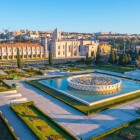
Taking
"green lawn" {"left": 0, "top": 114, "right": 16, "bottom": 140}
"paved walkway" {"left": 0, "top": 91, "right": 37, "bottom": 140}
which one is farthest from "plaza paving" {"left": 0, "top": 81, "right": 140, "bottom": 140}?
"green lawn" {"left": 0, "top": 114, "right": 16, "bottom": 140}

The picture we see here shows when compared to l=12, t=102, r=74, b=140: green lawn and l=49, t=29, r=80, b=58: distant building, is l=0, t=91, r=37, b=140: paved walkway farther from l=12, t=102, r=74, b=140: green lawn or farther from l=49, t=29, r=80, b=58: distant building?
l=49, t=29, r=80, b=58: distant building

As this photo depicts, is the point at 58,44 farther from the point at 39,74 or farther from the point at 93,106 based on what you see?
the point at 93,106

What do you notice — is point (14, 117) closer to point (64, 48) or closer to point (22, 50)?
point (22, 50)

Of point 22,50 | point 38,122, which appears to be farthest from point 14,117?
point 22,50

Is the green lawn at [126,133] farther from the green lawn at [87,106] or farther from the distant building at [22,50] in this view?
the distant building at [22,50]

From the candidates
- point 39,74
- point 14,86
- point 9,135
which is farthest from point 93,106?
point 39,74
